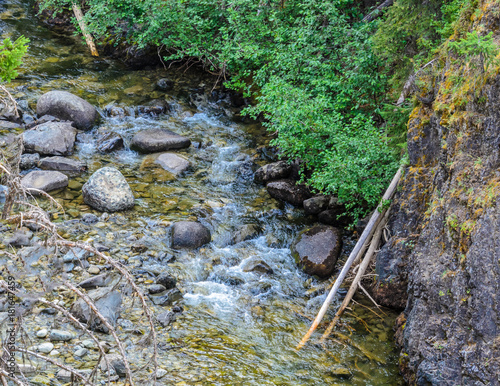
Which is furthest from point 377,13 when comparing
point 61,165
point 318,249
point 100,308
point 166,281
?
point 100,308

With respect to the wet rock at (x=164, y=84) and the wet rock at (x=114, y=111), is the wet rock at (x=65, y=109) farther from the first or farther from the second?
the wet rock at (x=164, y=84)

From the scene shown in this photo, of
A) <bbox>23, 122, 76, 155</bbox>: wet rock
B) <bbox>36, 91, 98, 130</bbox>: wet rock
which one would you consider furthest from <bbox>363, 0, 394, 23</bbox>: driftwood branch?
<bbox>23, 122, 76, 155</bbox>: wet rock

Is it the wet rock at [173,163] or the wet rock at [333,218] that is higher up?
the wet rock at [333,218]

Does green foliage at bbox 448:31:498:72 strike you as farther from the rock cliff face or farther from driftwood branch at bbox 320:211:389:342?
driftwood branch at bbox 320:211:389:342

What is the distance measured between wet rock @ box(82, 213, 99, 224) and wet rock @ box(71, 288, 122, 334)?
2230 mm

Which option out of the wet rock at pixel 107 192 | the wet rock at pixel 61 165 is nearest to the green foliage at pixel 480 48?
the wet rock at pixel 107 192

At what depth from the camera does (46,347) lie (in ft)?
17.7

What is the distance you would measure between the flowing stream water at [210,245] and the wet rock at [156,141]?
0.22 metres

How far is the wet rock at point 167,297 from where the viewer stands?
6.78 meters

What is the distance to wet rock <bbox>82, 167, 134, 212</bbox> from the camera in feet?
28.8

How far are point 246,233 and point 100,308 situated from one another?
10.9 ft

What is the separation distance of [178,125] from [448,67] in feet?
26.2

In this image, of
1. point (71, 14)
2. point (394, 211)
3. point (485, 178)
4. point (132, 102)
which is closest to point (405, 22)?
point (394, 211)

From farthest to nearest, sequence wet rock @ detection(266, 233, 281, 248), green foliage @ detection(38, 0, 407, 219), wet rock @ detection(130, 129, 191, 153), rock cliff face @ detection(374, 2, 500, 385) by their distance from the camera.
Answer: wet rock @ detection(130, 129, 191, 153) < wet rock @ detection(266, 233, 281, 248) < green foliage @ detection(38, 0, 407, 219) < rock cliff face @ detection(374, 2, 500, 385)
